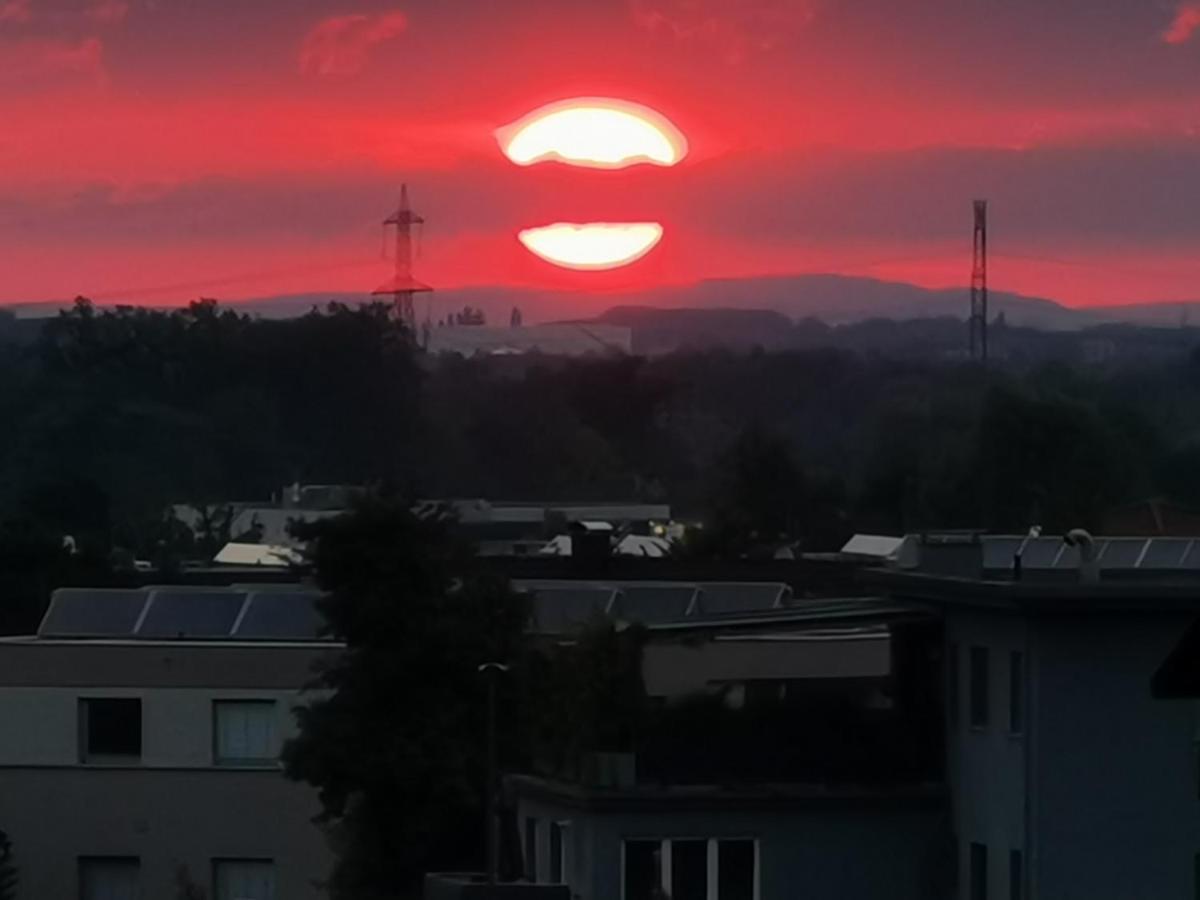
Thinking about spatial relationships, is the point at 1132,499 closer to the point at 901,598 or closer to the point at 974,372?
the point at 974,372

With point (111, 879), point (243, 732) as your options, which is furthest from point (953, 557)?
point (111, 879)

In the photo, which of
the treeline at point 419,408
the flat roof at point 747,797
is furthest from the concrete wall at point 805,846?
the treeline at point 419,408

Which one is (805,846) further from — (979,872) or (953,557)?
(953,557)

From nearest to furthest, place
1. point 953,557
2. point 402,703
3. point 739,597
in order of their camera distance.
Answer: point 953,557 < point 402,703 < point 739,597

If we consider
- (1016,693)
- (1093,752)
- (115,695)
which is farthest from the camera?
(115,695)

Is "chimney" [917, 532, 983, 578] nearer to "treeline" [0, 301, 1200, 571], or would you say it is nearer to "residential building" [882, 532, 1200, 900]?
"residential building" [882, 532, 1200, 900]

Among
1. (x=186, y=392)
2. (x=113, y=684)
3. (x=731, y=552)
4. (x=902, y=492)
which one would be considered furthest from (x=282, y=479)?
(x=113, y=684)

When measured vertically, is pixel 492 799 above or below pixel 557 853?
above
